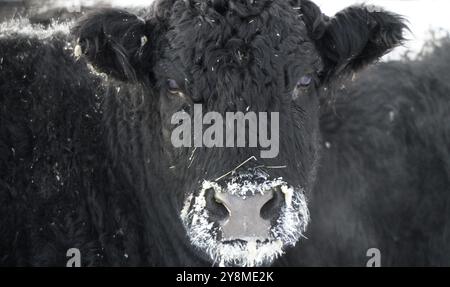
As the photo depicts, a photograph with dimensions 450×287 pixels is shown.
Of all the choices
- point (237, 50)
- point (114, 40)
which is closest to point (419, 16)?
point (237, 50)

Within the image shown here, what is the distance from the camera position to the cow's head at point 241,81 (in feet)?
15.6

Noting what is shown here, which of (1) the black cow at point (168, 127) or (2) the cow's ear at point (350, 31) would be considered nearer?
(1) the black cow at point (168, 127)

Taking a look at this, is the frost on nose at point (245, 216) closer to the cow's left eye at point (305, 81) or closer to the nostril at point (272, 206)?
the nostril at point (272, 206)

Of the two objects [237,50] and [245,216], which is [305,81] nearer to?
[237,50]

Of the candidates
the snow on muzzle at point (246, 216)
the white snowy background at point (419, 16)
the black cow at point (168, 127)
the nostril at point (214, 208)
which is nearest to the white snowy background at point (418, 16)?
the white snowy background at point (419, 16)

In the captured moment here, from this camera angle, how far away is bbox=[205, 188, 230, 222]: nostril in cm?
472

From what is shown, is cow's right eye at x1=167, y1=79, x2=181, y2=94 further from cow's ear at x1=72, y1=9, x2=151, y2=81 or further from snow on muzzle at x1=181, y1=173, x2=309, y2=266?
snow on muzzle at x1=181, y1=173, x2=309, y2=266

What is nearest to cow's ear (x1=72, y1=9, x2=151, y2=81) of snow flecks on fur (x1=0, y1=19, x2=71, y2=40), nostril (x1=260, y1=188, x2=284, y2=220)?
snow flecks on fur (x1=0, y1=19, x2=71, y2=40)

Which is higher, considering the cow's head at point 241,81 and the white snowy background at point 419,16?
the white snowy background at point 419,16

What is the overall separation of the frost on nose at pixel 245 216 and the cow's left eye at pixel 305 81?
3.29 feet

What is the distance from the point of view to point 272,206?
15.4ft
